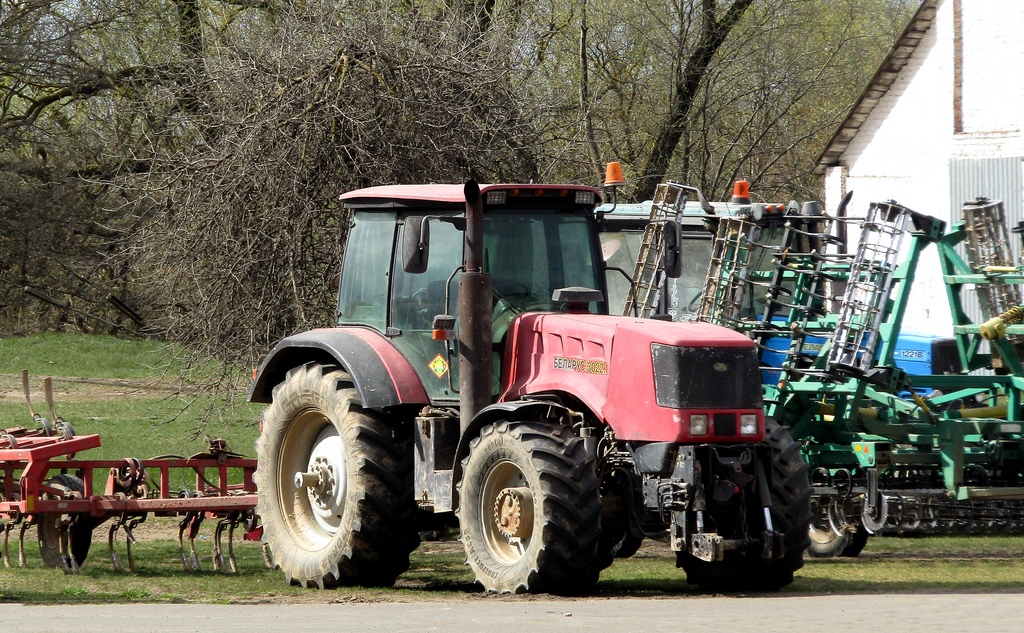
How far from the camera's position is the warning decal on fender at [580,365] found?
7.62 meters

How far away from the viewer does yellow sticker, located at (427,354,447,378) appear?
8445 mm

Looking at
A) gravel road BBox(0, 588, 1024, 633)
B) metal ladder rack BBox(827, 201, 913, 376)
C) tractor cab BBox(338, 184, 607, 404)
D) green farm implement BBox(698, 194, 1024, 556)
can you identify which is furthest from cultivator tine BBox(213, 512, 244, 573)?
metal ladder rack BBox(827, 201, 913, 376)

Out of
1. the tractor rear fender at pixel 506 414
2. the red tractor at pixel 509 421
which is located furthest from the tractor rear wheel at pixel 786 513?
the tractor rear fender at pixel 506 414

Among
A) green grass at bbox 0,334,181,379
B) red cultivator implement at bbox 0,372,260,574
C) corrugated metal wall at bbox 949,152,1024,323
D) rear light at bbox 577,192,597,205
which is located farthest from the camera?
green grass at bbox 0,334,181,379

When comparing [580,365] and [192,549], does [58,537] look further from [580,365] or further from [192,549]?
[580,365]

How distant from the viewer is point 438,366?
848cm

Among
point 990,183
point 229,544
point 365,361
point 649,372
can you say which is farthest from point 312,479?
point 990,183

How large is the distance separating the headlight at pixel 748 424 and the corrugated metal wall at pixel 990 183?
1197 cm

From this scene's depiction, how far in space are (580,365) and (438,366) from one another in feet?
3.55

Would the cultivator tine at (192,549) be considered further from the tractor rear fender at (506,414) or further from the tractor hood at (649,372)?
the tractor hood at (649,372)

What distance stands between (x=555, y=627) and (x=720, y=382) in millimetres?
1684

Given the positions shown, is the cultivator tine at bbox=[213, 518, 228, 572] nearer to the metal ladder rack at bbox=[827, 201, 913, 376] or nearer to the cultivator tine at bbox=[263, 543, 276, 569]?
the cultivator tine at bbox=[263, 543, 276, 569]

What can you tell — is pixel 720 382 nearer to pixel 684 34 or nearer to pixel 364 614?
pixel 364 614

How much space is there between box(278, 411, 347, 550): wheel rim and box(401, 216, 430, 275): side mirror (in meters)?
1.37
